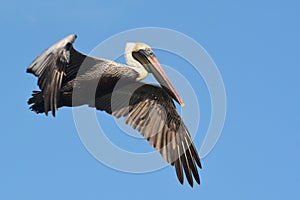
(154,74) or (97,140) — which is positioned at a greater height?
(154,74)

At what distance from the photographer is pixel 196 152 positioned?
893 inches

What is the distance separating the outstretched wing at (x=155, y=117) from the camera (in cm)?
2261

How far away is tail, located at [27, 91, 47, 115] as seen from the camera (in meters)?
21.9

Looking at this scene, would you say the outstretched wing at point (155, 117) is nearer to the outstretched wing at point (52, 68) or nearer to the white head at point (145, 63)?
the white head at point (145, 63)

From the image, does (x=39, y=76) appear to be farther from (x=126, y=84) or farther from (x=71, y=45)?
(x=126, y=84)

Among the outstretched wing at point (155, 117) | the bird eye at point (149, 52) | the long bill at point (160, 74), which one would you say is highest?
the bird eye at point (149, 52)

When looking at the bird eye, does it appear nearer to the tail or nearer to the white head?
the white head

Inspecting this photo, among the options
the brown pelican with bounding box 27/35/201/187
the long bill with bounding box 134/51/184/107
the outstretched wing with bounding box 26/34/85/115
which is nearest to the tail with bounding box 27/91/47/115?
the brown pelican with bounding box 27/35/201/187

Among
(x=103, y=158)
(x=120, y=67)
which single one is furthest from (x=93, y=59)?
(x=103, y=158)

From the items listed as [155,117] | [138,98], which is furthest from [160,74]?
[155,117]

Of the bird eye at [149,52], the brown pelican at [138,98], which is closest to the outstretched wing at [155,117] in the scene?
the brown pelican at [138,98]

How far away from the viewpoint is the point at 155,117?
915 inches

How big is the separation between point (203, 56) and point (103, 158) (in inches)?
134

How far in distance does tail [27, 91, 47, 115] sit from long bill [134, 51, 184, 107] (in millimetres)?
2980
